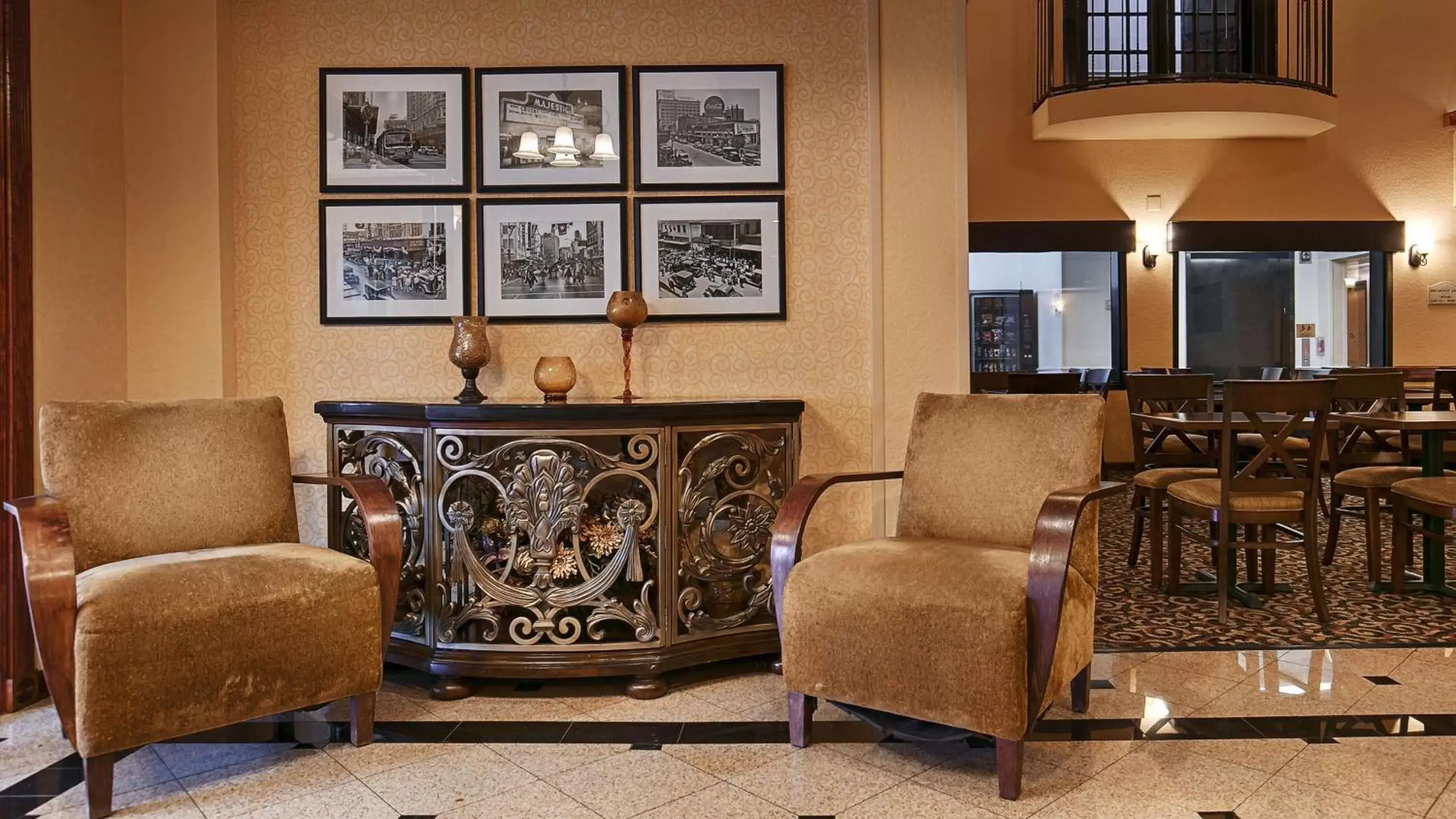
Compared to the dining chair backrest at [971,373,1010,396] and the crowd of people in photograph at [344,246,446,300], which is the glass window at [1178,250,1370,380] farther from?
the crowd of people in photograph at [344,246,446,300]

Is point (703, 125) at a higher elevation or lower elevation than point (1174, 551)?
higher

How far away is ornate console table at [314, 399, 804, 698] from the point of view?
290 cm

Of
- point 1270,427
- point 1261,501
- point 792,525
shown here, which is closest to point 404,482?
point 792,525

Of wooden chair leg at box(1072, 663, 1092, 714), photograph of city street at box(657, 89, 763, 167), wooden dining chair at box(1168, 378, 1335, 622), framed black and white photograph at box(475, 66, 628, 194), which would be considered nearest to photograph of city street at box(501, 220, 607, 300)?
framed black and white photograph at box(475, 66, 628, 194)

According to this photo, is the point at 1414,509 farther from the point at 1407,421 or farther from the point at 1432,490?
the point at 1407,421

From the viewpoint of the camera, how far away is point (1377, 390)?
4746 millimetres

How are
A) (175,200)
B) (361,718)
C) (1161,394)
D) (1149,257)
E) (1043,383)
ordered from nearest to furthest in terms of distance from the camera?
(361,718)
(175,200)
(1161,394)
(1043,383)
(1149,257)

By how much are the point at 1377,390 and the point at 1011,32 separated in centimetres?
523

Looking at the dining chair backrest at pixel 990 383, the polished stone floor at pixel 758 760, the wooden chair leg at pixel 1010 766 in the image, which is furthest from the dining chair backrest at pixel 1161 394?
the wooden chair leg at pixel 1010 766

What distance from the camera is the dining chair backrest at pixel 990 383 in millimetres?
7645

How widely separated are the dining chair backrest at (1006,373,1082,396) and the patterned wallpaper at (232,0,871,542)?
9.42ft

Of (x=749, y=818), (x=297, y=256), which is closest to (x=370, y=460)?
(x=297, y=256)

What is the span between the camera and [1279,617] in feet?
12.5

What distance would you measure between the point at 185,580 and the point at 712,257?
206cm
